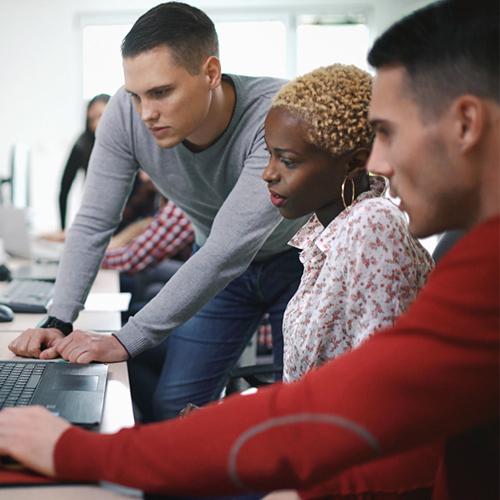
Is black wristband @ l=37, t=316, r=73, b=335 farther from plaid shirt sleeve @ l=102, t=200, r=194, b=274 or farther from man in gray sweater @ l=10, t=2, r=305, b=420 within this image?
plaid shirt sleeve @ l=102, t=200, r=194, b=274

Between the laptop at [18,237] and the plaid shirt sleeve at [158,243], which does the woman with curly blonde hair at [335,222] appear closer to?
the plaid shirt sleeve at [158,243]

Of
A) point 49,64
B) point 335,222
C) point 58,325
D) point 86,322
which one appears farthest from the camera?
point 49,64

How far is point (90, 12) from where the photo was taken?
5.03 m

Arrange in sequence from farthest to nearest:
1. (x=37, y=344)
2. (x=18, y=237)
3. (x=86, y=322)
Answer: (x=18, y=237) < (x=86, y=322) < (x=37, y=344)

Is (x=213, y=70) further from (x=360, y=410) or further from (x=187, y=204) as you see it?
(x=360, y=410)

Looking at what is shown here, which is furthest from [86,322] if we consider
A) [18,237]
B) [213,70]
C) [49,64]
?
[49,64]

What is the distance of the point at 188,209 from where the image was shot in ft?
4.96

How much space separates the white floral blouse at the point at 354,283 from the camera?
82 cm

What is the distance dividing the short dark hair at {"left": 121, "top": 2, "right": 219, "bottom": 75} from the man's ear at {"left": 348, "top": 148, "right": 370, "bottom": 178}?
1.48 ft

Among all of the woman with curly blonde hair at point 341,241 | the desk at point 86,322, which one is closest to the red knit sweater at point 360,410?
the woman with curly blonde hair at point 341,241

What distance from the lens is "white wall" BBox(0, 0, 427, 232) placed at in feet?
16.3

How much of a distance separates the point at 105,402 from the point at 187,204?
71cm

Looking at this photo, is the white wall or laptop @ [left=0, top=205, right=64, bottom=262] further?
the white wall

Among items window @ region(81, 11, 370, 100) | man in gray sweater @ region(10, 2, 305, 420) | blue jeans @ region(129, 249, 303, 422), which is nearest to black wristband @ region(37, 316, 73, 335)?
man in gray sweater @ region(10, 2, 305, 420)
